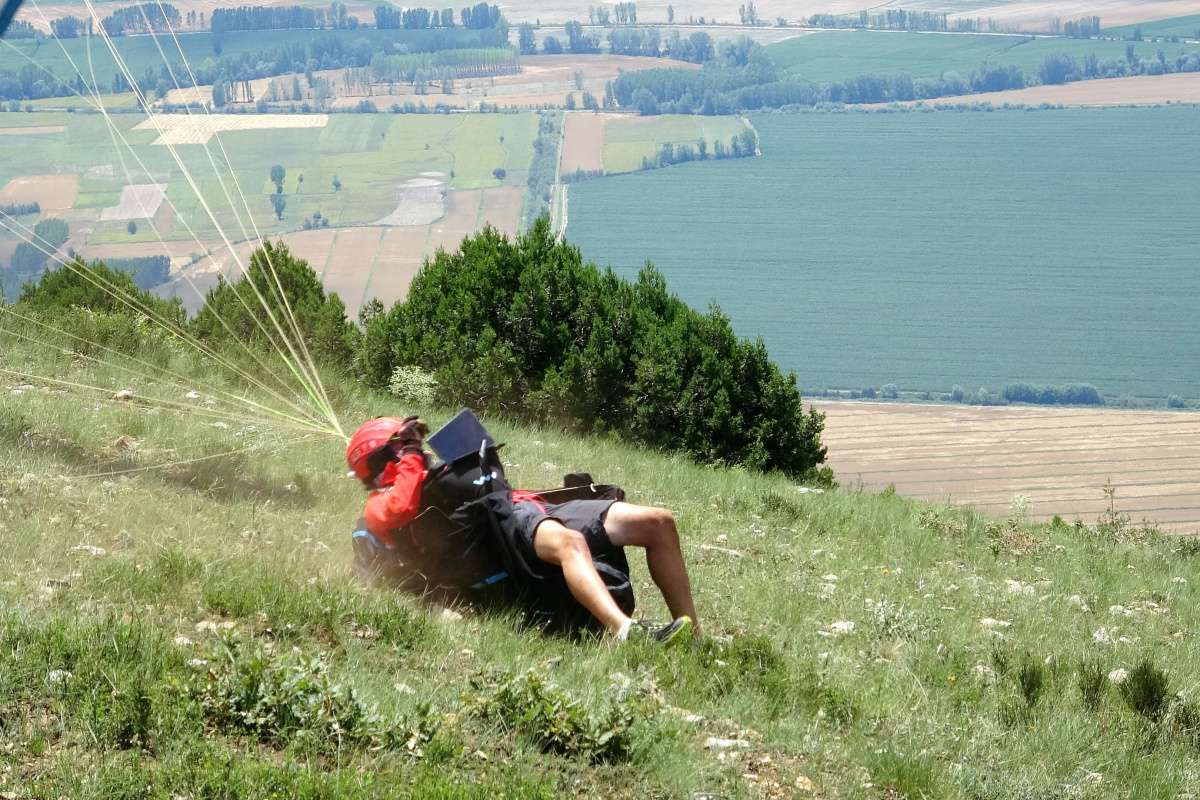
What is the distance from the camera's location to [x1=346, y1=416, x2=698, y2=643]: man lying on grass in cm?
611

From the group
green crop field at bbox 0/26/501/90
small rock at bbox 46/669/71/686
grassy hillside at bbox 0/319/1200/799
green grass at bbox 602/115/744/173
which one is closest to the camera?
grassy hillside at bbox 0/319/1200/799

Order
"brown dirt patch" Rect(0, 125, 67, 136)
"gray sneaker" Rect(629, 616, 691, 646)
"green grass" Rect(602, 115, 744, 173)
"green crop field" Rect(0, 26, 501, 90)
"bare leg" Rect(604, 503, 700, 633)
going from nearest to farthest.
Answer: "gray sneaker" Rect(629, 616, 691, 646) → "bare leg" Rect(604, 503, 700, 633) → "brown dirt patch" Rect(0, 125, 67, 136) → "green crop field" Rect(0, 26, 501, 90) → "green grass" Rect(602, 115, 744, 173)

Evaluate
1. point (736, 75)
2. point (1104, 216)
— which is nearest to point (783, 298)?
point (1104, 216)

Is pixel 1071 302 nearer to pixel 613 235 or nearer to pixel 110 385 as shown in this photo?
pixel 613 235

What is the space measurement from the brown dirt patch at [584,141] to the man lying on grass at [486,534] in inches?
5671

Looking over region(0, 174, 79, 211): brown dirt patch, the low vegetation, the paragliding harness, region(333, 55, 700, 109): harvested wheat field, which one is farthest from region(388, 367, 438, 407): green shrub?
region(333, 55, 700, 109): harvested wheat field

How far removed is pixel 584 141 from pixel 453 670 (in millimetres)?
158082

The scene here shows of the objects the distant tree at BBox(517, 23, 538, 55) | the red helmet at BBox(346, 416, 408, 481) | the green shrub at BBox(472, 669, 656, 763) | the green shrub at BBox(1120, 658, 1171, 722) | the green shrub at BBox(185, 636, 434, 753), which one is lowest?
the green shrub at BBox(1120, 658, 1171, 722)

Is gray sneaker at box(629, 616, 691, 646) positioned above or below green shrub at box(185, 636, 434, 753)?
below

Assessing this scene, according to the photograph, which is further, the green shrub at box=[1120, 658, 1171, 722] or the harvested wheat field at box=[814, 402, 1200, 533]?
the harvested wheat field at box=[814, 402, 1200, 533]

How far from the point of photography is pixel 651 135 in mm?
167375

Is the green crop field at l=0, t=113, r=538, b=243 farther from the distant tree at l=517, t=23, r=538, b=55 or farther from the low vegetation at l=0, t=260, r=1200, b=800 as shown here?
the distant tree at l=517, t=23, r=538, b=55

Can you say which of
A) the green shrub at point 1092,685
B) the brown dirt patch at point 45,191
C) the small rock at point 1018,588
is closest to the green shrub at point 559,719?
the green shrub at point 1092,685

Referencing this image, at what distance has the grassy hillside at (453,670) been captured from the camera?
4.38m
